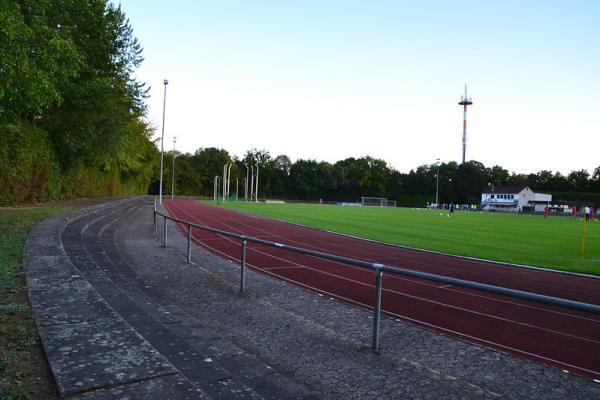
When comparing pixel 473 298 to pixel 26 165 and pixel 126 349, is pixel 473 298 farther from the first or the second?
pixel 26 165

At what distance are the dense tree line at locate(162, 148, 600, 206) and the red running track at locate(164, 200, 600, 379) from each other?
96339mm

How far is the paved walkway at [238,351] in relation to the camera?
337 cm

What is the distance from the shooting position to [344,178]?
115m

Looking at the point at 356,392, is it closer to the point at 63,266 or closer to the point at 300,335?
the point at 300,335

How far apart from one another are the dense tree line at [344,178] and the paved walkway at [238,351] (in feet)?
333

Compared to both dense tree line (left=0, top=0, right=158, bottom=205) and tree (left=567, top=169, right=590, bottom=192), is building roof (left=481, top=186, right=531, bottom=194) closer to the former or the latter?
tree (left=567, top=169, right=590, bottom=192)

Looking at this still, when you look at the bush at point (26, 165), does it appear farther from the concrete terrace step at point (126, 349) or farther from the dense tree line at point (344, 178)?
the dense tree line at point (344, 178)

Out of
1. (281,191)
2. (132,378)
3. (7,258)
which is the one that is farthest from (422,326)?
(281,191)

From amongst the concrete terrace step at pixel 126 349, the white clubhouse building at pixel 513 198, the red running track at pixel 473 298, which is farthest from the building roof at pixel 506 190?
the concrete terrace step at pixel 126 349

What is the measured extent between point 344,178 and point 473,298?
10777 centimetres

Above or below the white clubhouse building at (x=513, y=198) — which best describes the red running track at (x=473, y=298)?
below

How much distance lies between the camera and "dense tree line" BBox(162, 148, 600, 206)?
107m

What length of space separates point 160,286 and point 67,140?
74.7ft

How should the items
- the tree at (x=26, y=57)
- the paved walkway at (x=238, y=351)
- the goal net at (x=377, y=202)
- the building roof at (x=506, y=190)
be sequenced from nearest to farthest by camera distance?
the paved walkway at (x=238, y=351) → the tree at (x=26, y=57) → the building roof at (x=506, y=190) → the goal net at (x=377, y=202)
